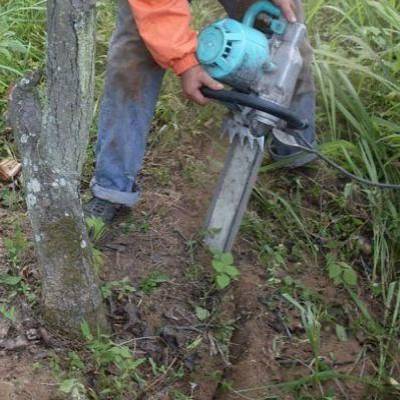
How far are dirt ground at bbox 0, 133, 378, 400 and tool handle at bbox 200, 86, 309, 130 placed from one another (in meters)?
0.56

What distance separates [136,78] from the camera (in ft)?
7.63

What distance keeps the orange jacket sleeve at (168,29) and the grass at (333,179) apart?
69 cm

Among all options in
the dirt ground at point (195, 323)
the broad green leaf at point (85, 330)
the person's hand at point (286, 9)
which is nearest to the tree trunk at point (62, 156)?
the broad green leaf at point (85, 330)

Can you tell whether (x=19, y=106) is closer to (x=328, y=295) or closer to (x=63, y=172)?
(x=63, y=172)

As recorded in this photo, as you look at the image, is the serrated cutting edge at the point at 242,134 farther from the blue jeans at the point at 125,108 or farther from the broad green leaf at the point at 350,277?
the broad green leaf at the point at 350,277

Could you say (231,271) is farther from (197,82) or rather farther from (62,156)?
(62,156)

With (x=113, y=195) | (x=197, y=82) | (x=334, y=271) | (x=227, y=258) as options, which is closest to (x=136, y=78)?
(x=197, y=82)

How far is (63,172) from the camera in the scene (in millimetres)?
1838

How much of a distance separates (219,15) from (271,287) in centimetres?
135

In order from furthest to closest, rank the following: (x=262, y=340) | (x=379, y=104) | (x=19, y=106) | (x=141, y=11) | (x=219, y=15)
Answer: (x=219, y=15)
(x=379, y=104)
(x=262, y=340)
(x=141, y=11)
(x=19, y=106)

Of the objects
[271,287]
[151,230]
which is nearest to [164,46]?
[151,230]

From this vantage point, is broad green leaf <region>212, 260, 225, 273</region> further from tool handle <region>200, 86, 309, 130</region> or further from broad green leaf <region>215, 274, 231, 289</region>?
tool handle <region>200, 86, 309, 130</region>

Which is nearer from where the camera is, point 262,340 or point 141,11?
point 141,11

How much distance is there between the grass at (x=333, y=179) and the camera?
2.42 m
